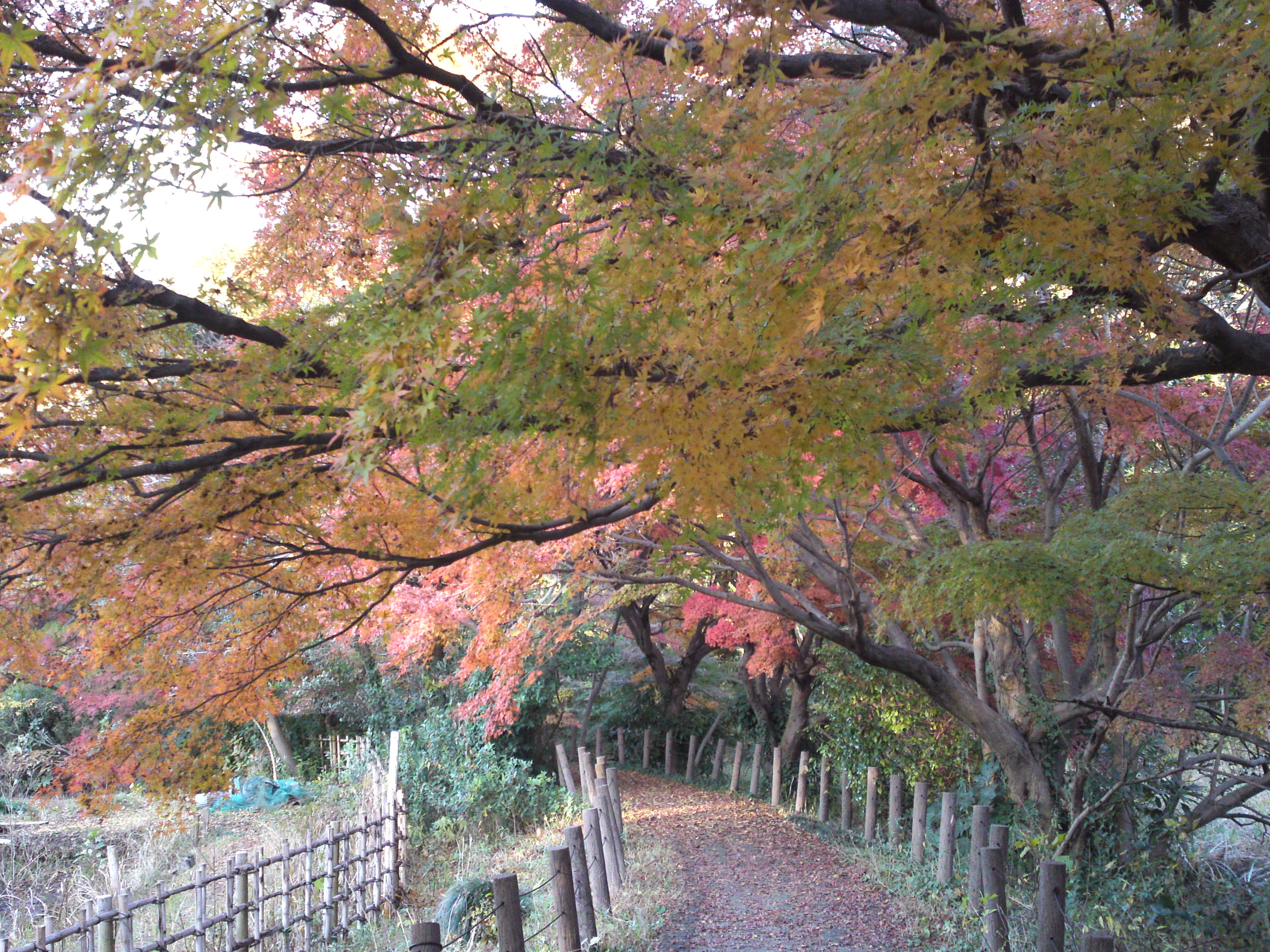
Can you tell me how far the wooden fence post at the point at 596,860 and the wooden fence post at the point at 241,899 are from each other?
2659mm

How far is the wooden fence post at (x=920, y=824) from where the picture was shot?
887 cm

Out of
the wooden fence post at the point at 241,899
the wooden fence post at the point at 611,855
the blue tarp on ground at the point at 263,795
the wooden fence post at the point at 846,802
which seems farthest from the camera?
the blue tarp on ground at the point at 263,795

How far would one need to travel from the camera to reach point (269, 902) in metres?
7.76

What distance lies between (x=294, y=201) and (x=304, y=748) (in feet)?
47.9

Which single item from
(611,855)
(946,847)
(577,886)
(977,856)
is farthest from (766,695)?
(577,886)

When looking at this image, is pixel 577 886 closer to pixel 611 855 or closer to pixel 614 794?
pixel 611 855

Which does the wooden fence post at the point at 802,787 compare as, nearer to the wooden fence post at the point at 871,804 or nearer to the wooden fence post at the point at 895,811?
the wooden fence post at the point at 871,804

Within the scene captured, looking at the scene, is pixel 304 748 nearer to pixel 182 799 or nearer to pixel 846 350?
pixel 182 799

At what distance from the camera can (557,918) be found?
494 cm

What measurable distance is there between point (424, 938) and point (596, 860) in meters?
3.38

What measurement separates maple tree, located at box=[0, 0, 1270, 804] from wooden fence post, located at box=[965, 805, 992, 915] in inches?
144

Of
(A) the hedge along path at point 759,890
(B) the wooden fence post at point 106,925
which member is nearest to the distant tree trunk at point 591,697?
(A) the hedge along path at point 759,890

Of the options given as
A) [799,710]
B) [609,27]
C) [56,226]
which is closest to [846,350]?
[609,27]

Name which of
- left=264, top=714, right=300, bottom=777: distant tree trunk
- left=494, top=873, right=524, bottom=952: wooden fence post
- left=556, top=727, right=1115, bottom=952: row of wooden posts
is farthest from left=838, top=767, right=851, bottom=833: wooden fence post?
left=264, top=714, right=300, bottom=777: distant tree trunk
